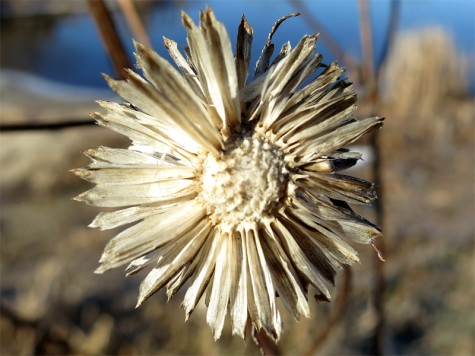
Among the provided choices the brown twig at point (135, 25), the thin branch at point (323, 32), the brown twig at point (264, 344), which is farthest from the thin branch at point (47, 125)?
the thin branch at point (323, 32)

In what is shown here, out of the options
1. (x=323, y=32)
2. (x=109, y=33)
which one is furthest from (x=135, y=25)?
(x=323, y=32)

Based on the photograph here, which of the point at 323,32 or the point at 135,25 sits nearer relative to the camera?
the point at 135,25

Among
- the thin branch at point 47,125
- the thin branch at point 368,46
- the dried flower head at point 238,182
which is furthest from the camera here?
the thin branch at point 368,46

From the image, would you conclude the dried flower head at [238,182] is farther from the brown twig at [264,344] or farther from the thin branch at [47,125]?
the thin branch at [47,125]

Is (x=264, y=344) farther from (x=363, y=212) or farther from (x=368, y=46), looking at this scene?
(x=363, y=212)

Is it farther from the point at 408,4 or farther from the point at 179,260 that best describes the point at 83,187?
the point at 408,4

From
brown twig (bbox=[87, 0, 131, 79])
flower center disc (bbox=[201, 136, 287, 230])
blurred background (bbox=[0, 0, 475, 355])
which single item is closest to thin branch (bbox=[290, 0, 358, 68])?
blurred background (bbox=[0, 0, 475, 355])

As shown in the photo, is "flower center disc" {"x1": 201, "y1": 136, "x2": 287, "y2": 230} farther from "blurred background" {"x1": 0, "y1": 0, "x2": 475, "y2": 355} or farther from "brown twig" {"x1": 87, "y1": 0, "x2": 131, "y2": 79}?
"brown twig" {"x1": 87, "y1": 0, "x2": 131, "y2": 79}

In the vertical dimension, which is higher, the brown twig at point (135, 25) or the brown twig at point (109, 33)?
the brown twig at point (135, 25)

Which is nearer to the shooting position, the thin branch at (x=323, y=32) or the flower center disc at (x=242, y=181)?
the flower center disc at (x=242, y=181)
